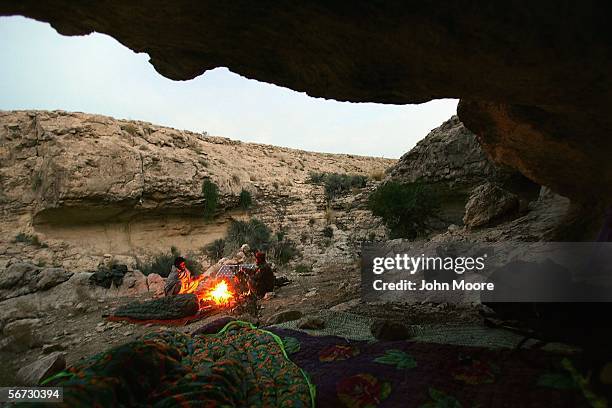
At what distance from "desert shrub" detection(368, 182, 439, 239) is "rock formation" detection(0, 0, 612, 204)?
6.14m

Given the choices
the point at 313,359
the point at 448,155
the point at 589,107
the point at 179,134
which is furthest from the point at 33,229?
the point at 589,107

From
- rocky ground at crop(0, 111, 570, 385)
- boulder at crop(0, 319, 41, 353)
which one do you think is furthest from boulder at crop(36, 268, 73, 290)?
boulder at crop(0, 319, 41, 353)

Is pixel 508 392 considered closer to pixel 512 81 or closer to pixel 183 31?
pixel 512 81

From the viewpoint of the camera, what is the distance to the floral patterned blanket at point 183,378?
1610mm

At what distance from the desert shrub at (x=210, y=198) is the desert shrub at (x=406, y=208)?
26.0 feet

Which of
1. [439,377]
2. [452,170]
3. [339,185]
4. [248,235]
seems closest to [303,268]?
[248,235]

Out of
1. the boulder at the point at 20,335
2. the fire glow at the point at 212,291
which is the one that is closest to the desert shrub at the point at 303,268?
the fire glow at the point at 212,291

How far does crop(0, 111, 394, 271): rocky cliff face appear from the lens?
1173cm

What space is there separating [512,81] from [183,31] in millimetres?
1833

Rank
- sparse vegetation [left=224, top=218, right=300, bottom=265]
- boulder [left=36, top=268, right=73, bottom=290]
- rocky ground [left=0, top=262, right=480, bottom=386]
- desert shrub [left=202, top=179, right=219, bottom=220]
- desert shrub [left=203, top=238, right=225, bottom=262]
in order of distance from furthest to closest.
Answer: desert shrub [left=202, top=179, right=219, bottom=220]
desert shrub [left=203, top=238, right=225, bottom=262]
sparse vegetation [left=224, top=218, right=300, bottom=265]
boulder [left=36, top=268, right=73, bottom=290]
rocky ground [left=0, top=262, right=480, bottom=386]

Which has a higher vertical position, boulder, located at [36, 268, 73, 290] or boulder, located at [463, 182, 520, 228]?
boulder, located at [463, 182, 520, 228]

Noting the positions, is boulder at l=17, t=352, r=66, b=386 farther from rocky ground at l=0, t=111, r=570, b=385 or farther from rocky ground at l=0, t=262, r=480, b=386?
rocky ground at l=0, t=111, r=570, b=385

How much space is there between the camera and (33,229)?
38.8ft

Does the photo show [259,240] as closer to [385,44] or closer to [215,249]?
[215,249]
